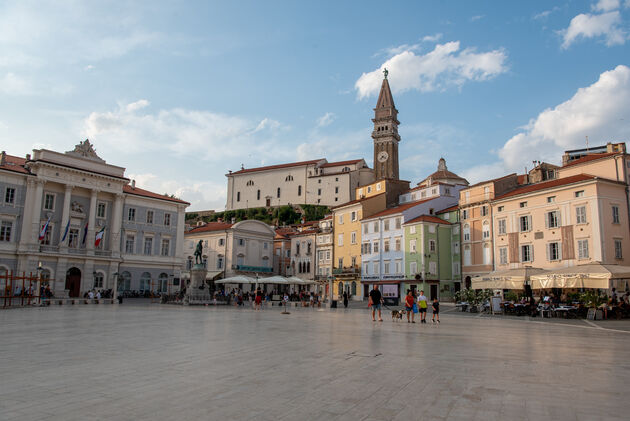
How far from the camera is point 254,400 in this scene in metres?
6.39

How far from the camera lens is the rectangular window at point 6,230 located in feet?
140

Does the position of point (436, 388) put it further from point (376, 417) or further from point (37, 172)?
point (37, 172)

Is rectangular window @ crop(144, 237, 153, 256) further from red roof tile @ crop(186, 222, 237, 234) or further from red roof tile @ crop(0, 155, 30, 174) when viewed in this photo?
red roof tile @ crop(186, 222, 237, 234)

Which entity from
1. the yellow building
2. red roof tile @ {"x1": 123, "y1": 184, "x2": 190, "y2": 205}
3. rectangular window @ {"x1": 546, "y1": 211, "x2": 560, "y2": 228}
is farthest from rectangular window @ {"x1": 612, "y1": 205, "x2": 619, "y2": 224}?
red roof tile @ {"x1": 123, "y1": 184, "x2": 190, "y2": 205}

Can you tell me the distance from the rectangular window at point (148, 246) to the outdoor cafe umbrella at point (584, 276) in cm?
3972

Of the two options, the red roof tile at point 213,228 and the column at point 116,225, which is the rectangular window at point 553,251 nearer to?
the column at point 116,225

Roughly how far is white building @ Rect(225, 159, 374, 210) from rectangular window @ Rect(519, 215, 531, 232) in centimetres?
6828

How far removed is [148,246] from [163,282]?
440cm

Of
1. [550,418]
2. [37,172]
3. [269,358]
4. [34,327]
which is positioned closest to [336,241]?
[37,172]

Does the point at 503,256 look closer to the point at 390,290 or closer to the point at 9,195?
the point at 390,290

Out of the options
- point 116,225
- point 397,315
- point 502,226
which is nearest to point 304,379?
point 397,315

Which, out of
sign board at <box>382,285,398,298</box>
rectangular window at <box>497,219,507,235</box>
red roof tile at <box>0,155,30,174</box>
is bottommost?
sign board at <box>382,285,398,298</box>

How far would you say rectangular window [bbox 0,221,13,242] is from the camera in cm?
4259

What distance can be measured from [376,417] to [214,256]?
212 ft
